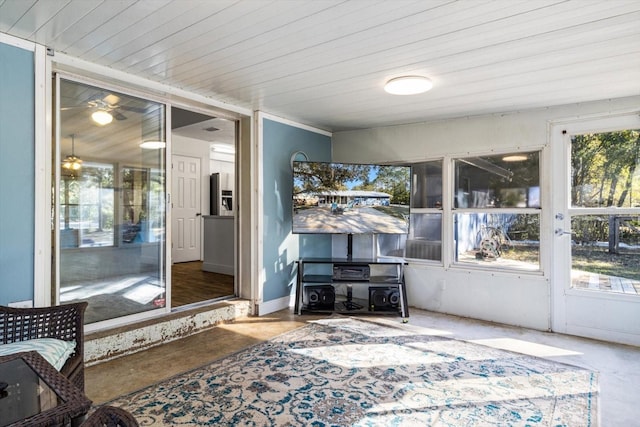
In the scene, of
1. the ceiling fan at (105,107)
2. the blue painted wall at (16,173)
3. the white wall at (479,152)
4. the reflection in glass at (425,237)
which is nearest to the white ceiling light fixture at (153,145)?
the ceiling fan at (105,107)

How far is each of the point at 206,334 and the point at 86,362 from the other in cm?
97

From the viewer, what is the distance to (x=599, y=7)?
1.83 metres

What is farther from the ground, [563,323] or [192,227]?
[192,227]

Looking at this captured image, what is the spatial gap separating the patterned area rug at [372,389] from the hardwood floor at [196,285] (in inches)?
51.2

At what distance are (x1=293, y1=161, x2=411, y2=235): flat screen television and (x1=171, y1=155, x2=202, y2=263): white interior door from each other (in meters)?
3.51

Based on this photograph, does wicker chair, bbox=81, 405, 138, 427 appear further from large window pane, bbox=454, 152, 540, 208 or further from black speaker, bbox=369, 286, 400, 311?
large window pane, bbox=454, 152, 540, 208

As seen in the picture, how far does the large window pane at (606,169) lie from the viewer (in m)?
3.19

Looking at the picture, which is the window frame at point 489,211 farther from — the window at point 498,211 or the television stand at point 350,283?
the television stand at point 350,283

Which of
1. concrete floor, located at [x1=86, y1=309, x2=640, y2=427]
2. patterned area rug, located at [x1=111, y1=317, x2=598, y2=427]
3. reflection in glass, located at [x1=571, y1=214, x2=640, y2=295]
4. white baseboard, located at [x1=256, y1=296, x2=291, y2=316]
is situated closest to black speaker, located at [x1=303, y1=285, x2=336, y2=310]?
concrete floor, located at [x1=86, y1=309, x2=640, y2=427]

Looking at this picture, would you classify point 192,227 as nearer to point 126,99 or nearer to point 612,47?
point 126,99

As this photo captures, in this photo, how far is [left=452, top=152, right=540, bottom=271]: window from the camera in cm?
365

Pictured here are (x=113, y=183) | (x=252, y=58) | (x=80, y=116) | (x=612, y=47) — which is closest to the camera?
(x=612, y=47)

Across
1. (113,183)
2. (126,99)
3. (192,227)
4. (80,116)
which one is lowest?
(192,227)

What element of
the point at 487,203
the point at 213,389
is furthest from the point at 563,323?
the point at 213,389
